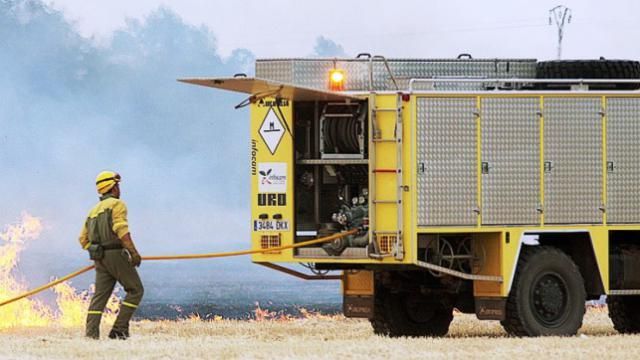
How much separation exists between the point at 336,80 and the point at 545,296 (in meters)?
3.43

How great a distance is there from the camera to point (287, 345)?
17.8 metres

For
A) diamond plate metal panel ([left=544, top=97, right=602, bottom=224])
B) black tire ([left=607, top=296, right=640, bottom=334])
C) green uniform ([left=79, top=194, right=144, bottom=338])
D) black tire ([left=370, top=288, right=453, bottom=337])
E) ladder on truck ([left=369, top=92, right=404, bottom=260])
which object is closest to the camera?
green uniform ([left=79, top=194, right=144, bottom=338])

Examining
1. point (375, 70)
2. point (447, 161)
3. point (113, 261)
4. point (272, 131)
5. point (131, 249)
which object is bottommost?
point (113, 261)

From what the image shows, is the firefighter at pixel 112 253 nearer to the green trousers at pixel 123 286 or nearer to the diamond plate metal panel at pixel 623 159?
the green trousers at pixel 123 286

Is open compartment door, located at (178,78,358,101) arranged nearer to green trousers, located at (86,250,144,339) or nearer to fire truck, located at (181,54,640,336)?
fire truck, located at (181,54,640,336)

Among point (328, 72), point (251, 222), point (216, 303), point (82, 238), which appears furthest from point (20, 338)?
point (216, 303)

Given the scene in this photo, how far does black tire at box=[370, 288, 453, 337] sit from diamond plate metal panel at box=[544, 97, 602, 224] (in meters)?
2.18

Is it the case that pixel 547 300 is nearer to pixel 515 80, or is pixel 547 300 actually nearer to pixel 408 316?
pixel 408 316

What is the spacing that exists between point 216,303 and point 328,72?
24.9m

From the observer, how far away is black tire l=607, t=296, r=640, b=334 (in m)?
21.3

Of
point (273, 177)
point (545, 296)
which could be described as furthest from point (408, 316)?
point (273, 177)

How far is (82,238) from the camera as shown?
1931 cm

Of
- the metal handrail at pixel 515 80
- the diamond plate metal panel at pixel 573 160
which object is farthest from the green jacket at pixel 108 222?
the diamond plate metal panel at pixel 573 160

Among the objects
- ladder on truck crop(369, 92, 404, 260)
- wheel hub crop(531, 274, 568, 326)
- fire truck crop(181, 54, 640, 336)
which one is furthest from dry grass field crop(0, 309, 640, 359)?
ladder on truck crop(369, 92, 404, 260)
